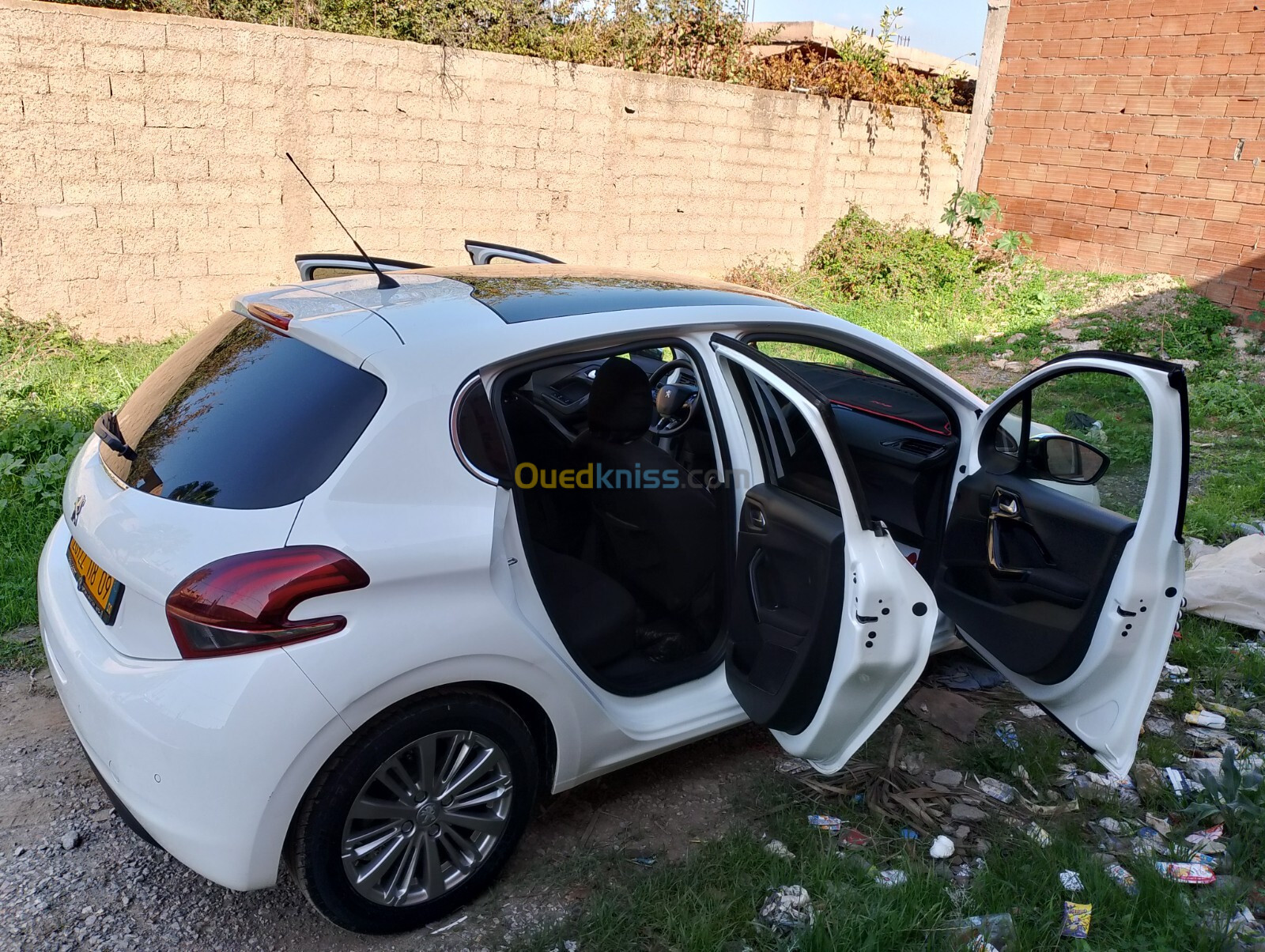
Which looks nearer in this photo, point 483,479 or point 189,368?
point 483,479

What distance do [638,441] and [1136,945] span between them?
1938mm

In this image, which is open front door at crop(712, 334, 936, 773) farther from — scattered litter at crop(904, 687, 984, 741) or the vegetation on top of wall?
the vegetation on top of wall

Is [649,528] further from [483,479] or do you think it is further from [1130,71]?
[1130,71]

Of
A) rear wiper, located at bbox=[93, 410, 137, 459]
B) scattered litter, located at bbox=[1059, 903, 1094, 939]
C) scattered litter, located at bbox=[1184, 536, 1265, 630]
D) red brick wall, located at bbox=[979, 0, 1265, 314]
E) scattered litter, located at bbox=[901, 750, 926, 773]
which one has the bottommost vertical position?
scattered litter, located at bbox=[901, 750, 926, 773]

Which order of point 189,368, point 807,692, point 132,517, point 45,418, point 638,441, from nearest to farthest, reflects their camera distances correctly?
point 132,517 → point 807,692 → point 189,368 → point 638,441 → point 45,418

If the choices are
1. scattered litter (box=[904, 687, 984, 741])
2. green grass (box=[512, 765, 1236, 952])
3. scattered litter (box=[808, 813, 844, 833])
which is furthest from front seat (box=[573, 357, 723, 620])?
scattered litter (box=[904, 687, 984, 741])

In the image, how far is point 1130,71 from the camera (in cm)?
973

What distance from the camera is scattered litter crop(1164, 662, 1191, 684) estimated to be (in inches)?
147

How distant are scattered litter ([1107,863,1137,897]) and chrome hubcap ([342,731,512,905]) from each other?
5.50 ft

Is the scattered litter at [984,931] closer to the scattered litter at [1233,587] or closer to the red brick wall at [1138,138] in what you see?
the scattered litter at [1233,587]

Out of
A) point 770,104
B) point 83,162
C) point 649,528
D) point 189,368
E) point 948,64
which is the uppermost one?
point 948,64

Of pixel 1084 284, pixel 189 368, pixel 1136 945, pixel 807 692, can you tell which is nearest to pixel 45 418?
pixel 189 368

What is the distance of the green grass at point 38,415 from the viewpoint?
4094 mm

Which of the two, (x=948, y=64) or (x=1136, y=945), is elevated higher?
(x=948, y=64)
